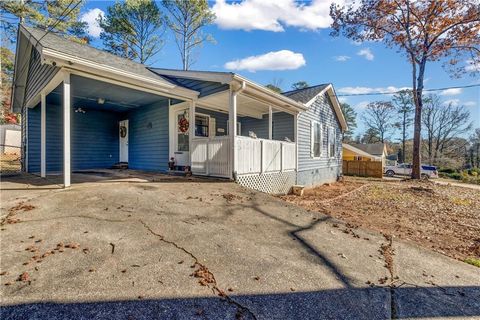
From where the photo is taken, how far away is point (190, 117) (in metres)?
7.96

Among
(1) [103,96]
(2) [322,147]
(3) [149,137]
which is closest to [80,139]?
(1) [103,96]

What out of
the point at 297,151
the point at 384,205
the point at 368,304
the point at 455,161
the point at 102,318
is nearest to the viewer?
the point at 102,318

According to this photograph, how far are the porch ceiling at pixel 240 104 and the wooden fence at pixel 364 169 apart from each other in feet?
52.2

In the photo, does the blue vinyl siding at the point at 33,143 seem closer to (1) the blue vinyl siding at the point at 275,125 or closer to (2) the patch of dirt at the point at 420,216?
(1) the blue vinyl siding at the point at 275,125

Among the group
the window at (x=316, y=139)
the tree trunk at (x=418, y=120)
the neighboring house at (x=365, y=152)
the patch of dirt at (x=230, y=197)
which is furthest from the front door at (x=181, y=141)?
the neighboring house at (x=365, y=152)

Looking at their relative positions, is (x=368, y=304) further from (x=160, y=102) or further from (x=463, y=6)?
(x=463, y=6)

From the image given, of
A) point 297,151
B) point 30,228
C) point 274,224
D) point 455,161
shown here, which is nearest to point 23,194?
point 30,228

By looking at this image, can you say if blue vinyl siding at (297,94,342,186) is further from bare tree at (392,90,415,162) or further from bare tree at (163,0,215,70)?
bare tree at (392,90,415,162)

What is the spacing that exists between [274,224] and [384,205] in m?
5.64

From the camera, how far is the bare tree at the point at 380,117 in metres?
41.4

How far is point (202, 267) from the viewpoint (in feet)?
8.30

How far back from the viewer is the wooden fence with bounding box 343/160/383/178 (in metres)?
21.7

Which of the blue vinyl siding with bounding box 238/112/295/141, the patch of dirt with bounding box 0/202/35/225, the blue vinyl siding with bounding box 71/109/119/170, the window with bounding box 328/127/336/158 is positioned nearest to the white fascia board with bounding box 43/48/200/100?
the patch of dirt with bounding box 0/202/35/225

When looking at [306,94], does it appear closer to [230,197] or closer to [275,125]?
[275,125]
